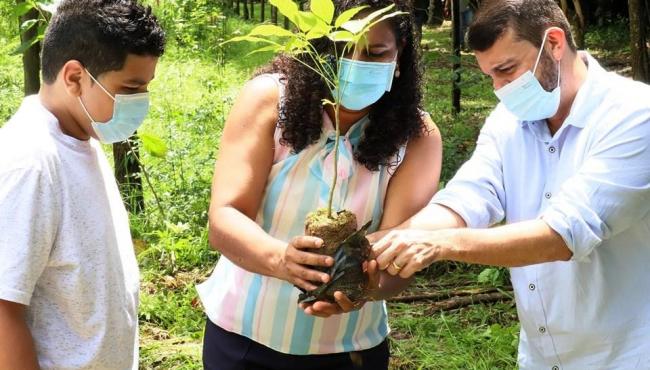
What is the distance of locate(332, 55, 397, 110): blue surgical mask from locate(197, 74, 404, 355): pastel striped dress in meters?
0.10

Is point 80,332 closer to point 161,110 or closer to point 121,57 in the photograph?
point 121,57

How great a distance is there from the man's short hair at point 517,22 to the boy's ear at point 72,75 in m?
0.98

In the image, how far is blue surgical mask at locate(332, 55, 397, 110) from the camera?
1.79 meters

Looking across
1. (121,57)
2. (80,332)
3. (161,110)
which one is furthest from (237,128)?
(161,110)

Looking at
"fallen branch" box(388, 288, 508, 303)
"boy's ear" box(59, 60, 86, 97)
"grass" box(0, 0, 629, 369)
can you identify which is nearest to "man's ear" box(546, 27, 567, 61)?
"boy's ear" box(59, 60, 86, 97)

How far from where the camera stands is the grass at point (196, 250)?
3545mm

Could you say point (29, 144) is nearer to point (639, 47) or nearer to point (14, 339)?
point (14, 339)

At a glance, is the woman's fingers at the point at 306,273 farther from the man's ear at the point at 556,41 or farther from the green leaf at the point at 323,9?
the man's ear at the point at 556,41

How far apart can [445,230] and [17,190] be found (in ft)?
3.07

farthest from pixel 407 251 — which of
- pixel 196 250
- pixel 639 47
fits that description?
pixel 639 47

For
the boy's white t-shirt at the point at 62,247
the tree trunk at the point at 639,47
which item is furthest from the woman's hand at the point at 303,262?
the tree trunk at the point at 639,47

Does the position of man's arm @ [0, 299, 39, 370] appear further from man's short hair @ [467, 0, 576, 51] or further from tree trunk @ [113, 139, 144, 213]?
tree trunk @ [113, 139, 144, 213]

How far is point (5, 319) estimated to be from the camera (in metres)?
1.47

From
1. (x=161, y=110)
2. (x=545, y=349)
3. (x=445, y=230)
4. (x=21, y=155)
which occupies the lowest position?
(x=161, y=110)
